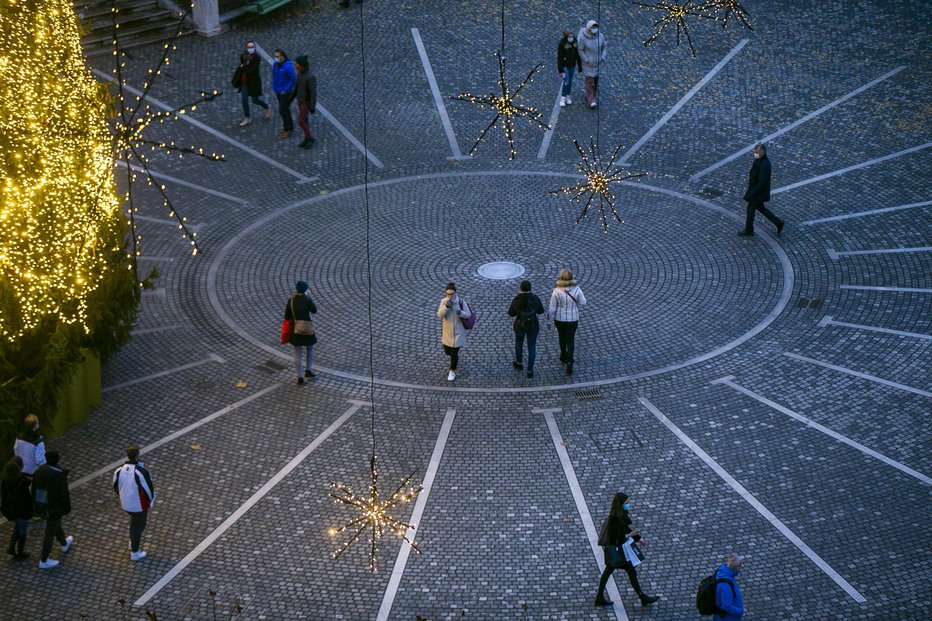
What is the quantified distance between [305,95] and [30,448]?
39.6 ft

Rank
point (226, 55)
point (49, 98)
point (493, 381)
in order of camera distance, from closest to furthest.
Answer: point (49, 98) < point (493, 381) < point (226, 55)

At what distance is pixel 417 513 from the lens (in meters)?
14.8

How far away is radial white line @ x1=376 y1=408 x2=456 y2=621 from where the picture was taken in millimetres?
13281

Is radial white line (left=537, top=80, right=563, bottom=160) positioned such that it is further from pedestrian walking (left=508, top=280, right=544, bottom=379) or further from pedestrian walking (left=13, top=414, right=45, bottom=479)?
pedestrian walking (left=13, top=414, right=45, bottom=479)

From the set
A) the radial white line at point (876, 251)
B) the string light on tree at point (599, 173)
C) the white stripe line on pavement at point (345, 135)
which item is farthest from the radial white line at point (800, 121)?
the white stripe line on pavement at point (345, 135)

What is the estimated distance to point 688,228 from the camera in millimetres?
22016

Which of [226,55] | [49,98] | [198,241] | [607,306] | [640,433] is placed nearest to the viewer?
[49,98]

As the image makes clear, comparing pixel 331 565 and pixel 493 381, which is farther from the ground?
pixel 493 381

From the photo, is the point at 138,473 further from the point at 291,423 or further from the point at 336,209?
the point at 336,209

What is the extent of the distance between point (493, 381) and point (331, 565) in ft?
15.0

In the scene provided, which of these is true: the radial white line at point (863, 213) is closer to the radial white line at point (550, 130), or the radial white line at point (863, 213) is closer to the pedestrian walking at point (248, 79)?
the radial white line at point (550, 130)

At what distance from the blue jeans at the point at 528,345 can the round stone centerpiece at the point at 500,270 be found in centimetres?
274

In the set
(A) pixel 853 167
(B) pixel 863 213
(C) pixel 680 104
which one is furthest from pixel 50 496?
(C) pixel 680 104

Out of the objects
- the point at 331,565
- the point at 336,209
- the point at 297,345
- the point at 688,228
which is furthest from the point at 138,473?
the point at 688,228
